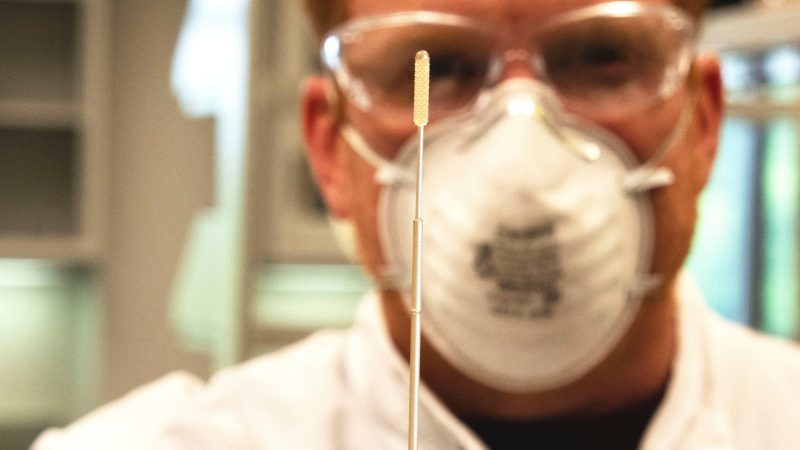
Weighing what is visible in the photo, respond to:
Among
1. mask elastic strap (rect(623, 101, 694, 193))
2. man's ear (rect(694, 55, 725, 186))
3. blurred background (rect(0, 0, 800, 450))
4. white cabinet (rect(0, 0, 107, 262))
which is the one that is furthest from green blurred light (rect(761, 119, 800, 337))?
white cabinet (rect(0, 0, 107, 262))

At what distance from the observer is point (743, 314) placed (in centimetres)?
163

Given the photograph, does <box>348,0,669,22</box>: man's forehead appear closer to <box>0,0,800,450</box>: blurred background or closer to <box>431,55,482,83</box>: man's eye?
<box>431,55,482,83</box>: man's eye

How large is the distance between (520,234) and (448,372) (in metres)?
0.10

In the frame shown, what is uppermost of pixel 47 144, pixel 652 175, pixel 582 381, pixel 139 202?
pixel 652 175

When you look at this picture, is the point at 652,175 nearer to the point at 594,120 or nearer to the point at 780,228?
the point at 594,120

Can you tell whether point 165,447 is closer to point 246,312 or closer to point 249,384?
point 249,384

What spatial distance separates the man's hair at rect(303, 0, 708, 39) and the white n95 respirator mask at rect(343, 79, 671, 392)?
108mm

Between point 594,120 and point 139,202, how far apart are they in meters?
2.76

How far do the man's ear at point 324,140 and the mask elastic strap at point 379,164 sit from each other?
37mm

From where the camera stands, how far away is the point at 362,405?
0.74 m

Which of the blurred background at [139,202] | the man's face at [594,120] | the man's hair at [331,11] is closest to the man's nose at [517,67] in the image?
the man's face at [594,120]

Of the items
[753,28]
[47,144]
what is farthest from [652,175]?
[47,144]

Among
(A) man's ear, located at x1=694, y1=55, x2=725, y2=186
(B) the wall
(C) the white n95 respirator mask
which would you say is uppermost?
(A) man's ear, located at x1=694, y1=55, x2=725, y2=186

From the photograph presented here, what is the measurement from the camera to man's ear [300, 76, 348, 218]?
0.78 meters
